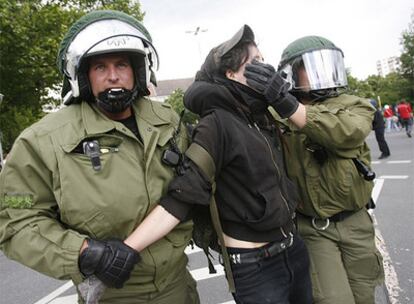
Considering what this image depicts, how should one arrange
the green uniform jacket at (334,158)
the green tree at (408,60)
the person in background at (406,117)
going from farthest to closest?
the green tree at (408,60), the person in background at (406,117), the green uniform jacket at (334,158)

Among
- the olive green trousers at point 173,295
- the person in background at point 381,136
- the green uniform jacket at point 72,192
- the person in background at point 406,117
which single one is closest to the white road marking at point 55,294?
the olive green trousers at point 173,295

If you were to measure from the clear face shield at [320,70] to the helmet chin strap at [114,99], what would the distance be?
1.09 m

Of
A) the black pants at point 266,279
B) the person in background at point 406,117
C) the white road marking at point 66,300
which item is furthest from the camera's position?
the person in background at point 406,117

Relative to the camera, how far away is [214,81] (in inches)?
72.1

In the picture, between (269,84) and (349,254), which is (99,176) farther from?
(349,254)

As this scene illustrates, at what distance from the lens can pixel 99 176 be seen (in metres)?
1.49

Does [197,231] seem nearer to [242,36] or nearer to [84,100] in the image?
[84,100]

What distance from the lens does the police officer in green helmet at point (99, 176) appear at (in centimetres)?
144

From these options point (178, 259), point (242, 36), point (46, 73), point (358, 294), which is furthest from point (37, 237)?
point (46, 73)

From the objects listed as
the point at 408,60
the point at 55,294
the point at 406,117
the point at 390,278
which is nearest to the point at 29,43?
the point at 55,294

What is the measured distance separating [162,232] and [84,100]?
705mm

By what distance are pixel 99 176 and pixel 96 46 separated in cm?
56

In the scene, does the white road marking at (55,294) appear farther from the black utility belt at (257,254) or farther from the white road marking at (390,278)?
the white road marking at (390,278)

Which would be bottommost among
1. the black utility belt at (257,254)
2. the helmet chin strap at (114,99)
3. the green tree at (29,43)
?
the black utility belt at (257,254)
